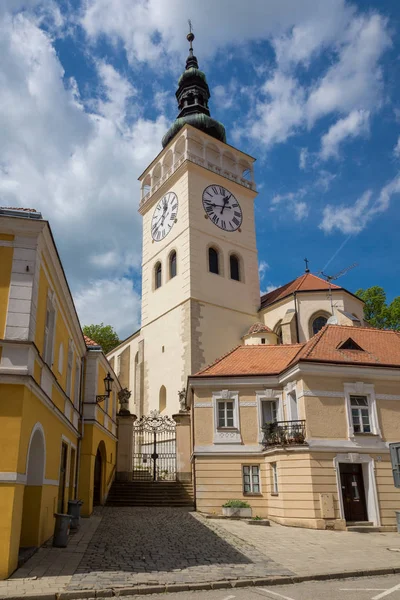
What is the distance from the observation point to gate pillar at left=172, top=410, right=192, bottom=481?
22.0 metres

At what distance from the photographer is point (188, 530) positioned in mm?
14258

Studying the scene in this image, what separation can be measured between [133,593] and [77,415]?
9.75 metres

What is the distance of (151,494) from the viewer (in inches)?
833

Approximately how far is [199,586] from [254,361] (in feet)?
44.7

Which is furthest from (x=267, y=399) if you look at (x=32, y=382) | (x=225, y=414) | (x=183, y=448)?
(x=32, y=382)

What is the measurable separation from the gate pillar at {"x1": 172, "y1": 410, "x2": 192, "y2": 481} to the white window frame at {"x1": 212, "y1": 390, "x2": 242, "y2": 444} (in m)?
3.55

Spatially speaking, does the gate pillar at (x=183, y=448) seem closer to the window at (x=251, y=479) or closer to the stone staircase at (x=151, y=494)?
the stone staircase at (x=151, y=494)

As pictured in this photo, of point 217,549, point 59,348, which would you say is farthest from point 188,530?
point 59,348

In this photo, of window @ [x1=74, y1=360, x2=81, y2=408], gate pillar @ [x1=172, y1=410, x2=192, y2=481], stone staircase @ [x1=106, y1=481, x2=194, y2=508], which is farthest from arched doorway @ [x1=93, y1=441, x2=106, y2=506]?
window @ [x1=74, y1=360, x2=81, y2=408]

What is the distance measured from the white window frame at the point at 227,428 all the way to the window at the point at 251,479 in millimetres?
1037

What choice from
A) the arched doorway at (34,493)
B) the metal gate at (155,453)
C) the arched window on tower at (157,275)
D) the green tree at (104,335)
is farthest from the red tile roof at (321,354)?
the green tree at (104,335)

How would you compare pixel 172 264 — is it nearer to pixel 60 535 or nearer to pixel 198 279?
pixel 198 279

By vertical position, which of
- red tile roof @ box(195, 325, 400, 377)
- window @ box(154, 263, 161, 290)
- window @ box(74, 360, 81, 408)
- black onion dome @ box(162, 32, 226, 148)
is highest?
black onion dome @ box(162, 32, 226, 148)

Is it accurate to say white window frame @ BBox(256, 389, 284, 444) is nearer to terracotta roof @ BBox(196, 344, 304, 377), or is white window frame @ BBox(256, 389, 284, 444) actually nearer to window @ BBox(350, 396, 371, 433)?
terracotta roof @ BBox(196, 344, 304, 377)
